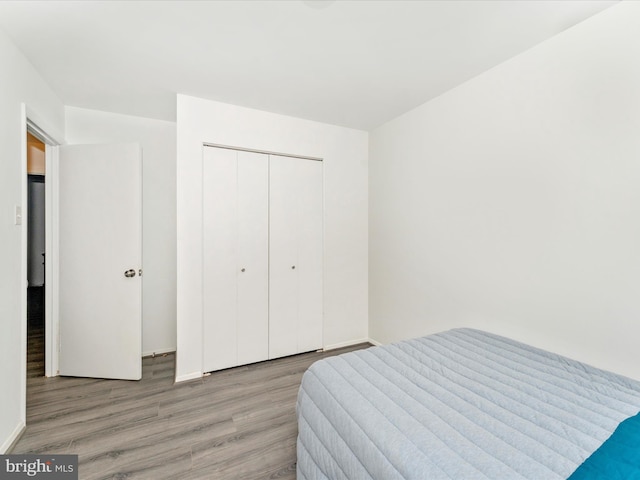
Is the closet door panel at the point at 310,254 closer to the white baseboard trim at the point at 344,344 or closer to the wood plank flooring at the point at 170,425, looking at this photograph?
the white baseboard trim at the point at 344,344

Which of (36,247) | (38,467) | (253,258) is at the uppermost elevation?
(36,247)

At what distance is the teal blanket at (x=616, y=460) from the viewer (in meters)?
0.84

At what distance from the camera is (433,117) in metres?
2.69

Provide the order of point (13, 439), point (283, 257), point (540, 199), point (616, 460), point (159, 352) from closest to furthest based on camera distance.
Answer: point (616, 460) < point (13, 439) < point (540, 199) < point (283, 257) < point (159, 352)

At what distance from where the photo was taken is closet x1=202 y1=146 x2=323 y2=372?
2.78 metres

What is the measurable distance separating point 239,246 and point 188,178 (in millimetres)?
789

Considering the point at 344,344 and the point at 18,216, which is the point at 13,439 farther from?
the point at 344,344

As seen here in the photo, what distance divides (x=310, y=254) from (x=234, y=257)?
0.84 metres

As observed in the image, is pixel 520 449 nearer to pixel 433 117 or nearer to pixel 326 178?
pixel 433 117

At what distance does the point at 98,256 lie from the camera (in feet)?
8.77

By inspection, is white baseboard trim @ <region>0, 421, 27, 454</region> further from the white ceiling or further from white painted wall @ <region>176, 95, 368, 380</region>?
the white ceiling

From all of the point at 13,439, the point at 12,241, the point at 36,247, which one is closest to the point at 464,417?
the point at 13,439

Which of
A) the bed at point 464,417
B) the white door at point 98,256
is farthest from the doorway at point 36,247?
the bed at point 464,417

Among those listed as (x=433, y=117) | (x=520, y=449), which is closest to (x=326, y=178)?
(x=433, y=117)
